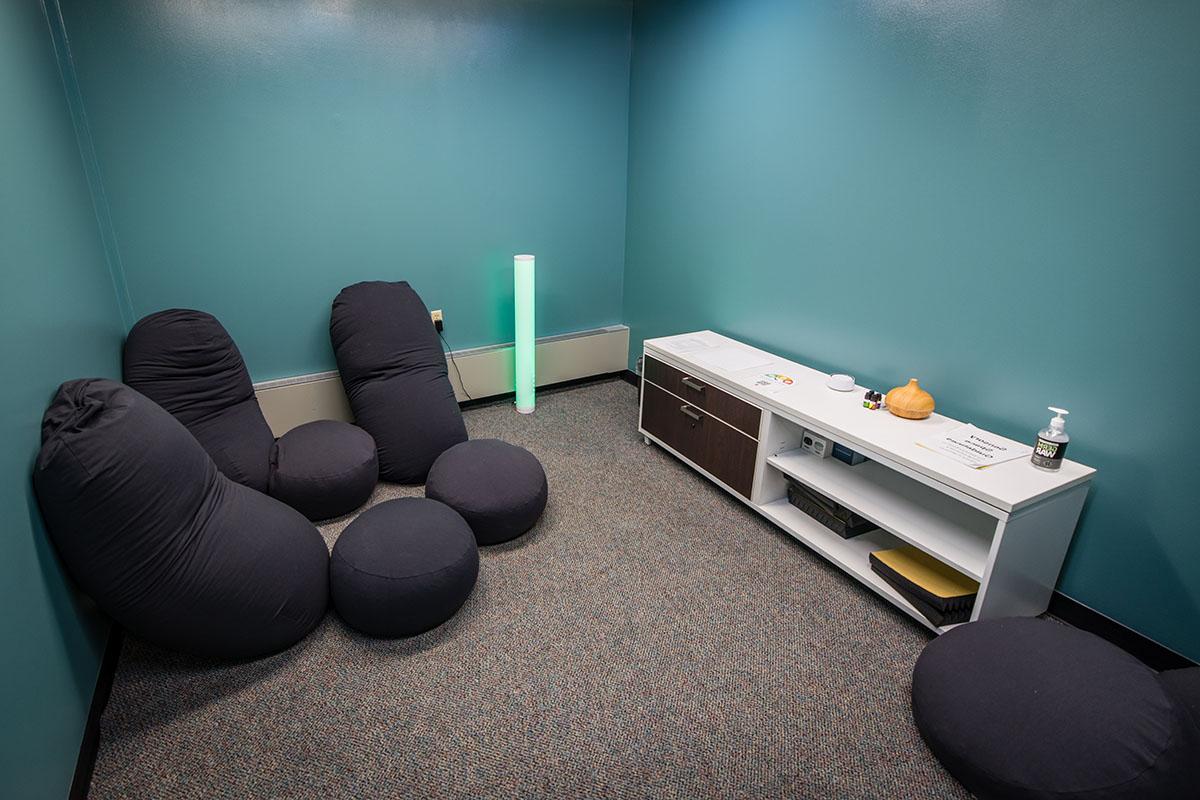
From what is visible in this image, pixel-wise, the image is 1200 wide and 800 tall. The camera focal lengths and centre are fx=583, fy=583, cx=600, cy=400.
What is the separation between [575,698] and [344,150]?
2.75 m

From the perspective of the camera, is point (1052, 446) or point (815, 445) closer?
point (1052, 446)

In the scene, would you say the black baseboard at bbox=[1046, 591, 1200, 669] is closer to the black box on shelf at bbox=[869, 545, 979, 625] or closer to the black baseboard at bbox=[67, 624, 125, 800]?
the black box on shelf at bbox=[869, 545, 979, 625]

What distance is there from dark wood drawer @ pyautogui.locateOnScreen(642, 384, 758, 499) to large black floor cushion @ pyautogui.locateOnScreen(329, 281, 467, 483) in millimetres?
1023

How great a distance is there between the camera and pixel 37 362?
1.63m

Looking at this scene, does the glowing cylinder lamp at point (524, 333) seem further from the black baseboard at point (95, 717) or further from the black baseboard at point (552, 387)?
the black baseboard at point (95, 717)

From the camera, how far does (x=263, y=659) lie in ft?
6.10

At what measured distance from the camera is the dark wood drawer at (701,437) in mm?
2652

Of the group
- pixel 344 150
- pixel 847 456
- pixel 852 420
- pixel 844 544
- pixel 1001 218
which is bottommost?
pixel 844 544

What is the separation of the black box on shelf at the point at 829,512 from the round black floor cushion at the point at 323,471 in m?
1.89

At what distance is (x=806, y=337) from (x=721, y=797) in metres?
2.03

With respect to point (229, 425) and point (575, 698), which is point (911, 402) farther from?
point (229, 425)

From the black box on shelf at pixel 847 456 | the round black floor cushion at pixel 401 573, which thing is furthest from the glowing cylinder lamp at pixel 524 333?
the black box on shelf at pixel 847 456

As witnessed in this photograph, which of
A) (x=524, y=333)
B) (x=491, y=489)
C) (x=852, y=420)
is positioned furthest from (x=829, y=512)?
(x=524, y=333)

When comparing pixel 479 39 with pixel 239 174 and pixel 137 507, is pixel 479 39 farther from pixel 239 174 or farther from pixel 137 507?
pixel 137 507
